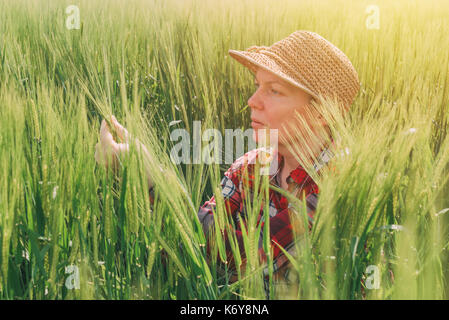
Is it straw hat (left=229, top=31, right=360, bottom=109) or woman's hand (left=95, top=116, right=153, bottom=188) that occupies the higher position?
straw hat (left=229, top=31, right=360, bottom=109)

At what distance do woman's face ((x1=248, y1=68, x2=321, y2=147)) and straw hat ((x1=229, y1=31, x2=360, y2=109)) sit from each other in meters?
0.02

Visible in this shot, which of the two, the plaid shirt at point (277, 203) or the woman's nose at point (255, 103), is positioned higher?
the woman's nose at point (255, 103)

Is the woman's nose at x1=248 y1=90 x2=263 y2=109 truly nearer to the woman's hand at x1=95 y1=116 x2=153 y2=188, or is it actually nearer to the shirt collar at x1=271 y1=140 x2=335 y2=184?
the shirt collar at x1=271 y1=140 x2=335 y2=184

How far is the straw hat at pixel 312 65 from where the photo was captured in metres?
1.07

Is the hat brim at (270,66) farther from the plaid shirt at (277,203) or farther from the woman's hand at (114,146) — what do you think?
→ the woman's hand at (114,146)

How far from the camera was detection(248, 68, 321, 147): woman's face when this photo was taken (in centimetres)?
104

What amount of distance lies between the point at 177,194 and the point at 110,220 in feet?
0.42

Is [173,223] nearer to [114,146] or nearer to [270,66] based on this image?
[114,146]

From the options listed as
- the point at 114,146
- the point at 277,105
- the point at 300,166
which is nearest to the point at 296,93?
the point at 277,105

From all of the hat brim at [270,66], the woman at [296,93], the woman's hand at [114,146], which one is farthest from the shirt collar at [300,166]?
the woman's hand at [114,146]

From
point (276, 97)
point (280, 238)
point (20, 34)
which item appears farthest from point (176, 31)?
point (280, 238)

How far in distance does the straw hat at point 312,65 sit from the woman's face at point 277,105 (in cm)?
2

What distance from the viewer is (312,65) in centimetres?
108

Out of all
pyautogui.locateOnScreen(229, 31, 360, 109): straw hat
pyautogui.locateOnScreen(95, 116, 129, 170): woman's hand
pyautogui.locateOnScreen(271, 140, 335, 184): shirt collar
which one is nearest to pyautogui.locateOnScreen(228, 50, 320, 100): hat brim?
pyautogui.locateOnScreen(229, 31, 360, 109): straw hat
